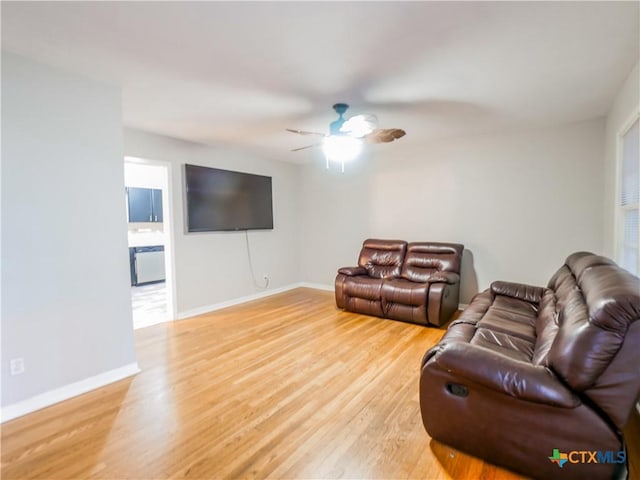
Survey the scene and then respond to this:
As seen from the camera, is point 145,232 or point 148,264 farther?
point 145,232

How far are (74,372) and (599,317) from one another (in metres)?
3.35

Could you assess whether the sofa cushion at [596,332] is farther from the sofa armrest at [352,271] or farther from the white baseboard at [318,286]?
the white baseboard at [318,286]

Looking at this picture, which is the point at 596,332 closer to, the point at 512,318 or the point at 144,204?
the point at 512,318

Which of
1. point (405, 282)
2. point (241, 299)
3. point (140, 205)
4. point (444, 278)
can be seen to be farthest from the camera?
point (140, 205)

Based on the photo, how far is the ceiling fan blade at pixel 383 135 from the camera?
9.12 ft

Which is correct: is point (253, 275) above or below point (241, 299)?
above

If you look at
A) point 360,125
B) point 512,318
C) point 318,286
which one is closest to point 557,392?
point 512,318

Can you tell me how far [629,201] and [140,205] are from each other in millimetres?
7313

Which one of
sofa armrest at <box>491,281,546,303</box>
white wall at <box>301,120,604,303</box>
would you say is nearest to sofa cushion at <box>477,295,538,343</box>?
sofa armrest at <box>491,281,546,303</box>

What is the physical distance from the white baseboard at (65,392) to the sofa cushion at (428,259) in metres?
3.45

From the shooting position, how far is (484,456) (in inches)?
65.1

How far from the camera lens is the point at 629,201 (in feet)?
8.52

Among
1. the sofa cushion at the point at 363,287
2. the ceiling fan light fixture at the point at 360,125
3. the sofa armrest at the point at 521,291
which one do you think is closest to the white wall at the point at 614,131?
the sofa armrest at the point at 521,291

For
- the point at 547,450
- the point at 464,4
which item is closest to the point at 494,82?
the point at 464,4
